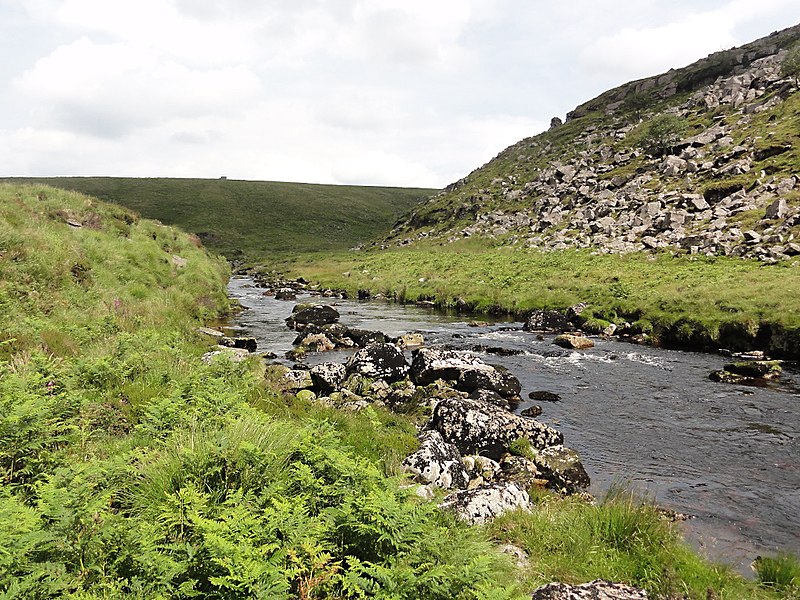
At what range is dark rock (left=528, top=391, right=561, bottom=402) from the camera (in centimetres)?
1791

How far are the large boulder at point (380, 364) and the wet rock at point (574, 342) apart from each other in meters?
10.5

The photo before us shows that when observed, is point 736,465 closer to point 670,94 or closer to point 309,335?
point 309,335

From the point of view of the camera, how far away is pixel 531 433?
13.3 m

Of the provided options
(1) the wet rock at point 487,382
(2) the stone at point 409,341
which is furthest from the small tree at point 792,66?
(1) the wet rock at point 487,382

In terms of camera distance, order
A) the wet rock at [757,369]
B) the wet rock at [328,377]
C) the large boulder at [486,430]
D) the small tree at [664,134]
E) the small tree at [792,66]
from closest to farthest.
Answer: the large boulder at [486,430]
the wet rock at [328,377]
the wet rock at [757,369]
the small tree at [664,134]
the small tree at [792,66]

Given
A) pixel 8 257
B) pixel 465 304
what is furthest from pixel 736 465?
pixel 465 304

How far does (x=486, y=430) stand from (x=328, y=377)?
23.5ft

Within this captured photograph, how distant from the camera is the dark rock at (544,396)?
17.9 metres

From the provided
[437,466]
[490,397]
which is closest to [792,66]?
[490,397]

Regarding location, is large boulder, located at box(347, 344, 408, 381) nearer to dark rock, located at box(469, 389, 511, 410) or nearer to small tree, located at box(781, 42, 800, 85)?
dark rock, located at box(469, 389, 511, 410)

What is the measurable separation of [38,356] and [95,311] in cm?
775

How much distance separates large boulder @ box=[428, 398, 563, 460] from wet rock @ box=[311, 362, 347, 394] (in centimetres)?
508

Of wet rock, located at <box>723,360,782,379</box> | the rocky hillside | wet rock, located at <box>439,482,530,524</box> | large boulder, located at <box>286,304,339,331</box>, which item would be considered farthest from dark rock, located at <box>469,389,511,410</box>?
the rocky hillside

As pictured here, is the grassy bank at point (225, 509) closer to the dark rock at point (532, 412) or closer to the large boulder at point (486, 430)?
the large boulder at point (486, 430)
